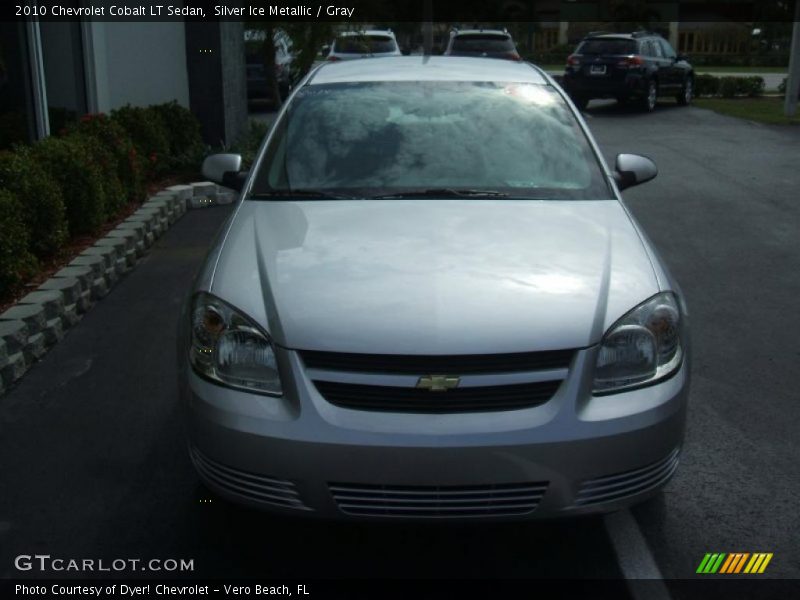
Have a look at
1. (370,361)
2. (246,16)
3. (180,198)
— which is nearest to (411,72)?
(370,361)

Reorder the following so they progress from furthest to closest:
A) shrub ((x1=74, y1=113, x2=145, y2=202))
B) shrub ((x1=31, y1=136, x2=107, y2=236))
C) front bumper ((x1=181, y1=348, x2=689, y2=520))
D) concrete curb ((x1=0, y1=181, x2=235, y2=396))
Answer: shrub ((x1=74, y1=113, x2=145, y2=202))
shrub ((x1=31, y1=136, x2=107, y2=236))
concrete curb ((x1=0, y1=181, x2=235, y2=396))
front bumper ((x1=181, y1=348, x2=689, y2=520))

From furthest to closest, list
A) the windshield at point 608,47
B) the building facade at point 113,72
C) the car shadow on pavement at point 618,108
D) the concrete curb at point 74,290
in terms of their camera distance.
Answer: the windshield at point 608,47 < the car shadow on pavement at point 618,108 < the building facade at point 113,72 < the concrete curb at point 74,290

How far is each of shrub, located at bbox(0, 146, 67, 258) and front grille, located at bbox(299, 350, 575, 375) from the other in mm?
4168

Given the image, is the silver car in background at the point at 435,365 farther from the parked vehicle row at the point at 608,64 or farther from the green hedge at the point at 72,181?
the parked vehicle row at the point at 608,64

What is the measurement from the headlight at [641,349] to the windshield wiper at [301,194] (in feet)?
4.77

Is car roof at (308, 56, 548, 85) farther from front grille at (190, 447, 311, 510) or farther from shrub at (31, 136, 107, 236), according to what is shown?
shrub at (31, 136, 107, 236)

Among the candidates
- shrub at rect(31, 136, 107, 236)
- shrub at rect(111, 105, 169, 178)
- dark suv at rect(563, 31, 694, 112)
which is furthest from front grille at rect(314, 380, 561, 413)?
dark suv at rect(563, 31, 694, 112)

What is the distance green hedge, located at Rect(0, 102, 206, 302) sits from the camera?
6.40 m

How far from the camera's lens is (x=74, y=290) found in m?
6.52

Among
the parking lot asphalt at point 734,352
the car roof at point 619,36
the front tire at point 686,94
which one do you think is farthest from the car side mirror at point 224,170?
the front tire at point 686,94

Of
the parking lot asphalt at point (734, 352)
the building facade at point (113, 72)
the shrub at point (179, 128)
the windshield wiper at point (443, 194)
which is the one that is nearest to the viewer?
the parking lot asphalt at point (734, 352)

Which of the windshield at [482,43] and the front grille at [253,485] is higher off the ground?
the windshield at [482,43]

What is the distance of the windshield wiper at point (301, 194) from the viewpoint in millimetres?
4375

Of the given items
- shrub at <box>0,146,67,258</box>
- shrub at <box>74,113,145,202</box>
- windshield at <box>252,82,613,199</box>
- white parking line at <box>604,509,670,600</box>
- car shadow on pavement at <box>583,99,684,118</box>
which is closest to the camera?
white parking line at <box>604,509,670,600</box>
